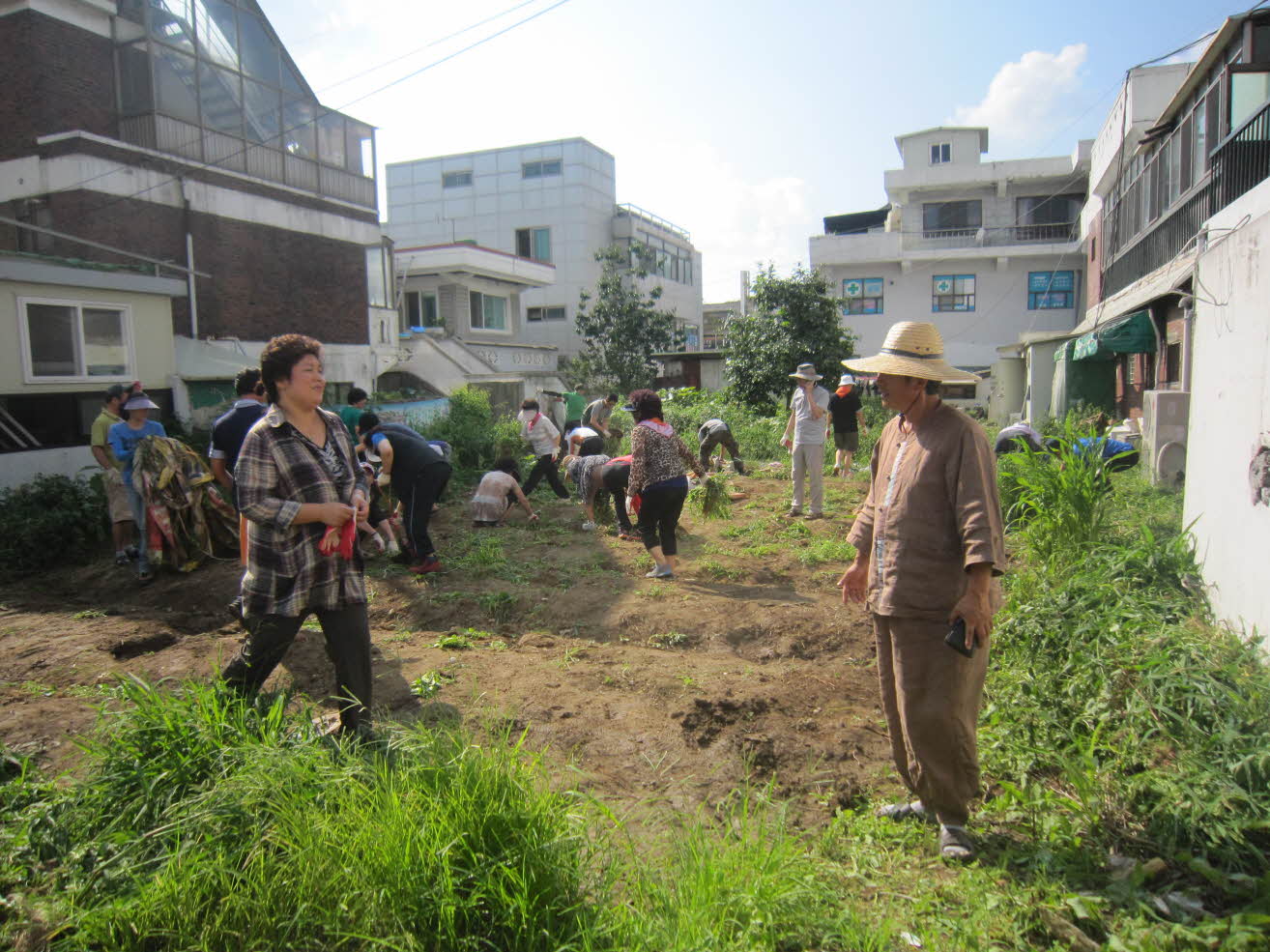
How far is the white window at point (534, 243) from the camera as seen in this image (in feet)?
120

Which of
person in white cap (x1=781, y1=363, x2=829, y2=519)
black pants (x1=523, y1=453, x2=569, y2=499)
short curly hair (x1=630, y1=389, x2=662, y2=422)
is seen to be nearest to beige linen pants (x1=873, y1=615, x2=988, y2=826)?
short curly hair (x1=630, y1=389, x2=662, y2=422)

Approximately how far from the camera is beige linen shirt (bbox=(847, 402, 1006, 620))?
2713mm

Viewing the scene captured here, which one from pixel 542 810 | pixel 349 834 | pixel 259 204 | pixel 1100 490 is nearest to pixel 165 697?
pixel 349 834

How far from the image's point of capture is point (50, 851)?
263 cm

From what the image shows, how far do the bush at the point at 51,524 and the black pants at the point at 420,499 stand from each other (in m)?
3.81

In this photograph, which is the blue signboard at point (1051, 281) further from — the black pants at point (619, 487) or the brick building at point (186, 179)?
the black pants at point (619, 487)

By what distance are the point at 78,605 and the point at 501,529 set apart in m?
3.92

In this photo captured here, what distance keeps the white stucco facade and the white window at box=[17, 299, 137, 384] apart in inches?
1031

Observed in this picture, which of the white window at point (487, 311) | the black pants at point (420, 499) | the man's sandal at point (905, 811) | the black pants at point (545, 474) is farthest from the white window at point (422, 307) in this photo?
the man's sandal at point (905, 811)

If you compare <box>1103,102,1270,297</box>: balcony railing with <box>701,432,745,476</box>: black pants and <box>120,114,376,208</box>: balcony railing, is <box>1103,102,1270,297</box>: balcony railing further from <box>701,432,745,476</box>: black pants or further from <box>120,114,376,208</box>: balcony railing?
<box>120,114,376,208</box>: balcony railing

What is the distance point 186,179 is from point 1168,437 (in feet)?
53.6

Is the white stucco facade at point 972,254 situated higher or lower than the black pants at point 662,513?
higher

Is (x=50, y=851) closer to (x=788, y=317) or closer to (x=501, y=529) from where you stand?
(x=501, y=529)

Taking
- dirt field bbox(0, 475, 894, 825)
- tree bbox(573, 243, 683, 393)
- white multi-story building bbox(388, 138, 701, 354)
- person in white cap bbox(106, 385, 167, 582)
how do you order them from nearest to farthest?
dirt field bbox(0, 475, 894, 825)
person in white cap bbox(106, 385, 167, 582)
tree bbox(573, 243, 683, 393)
white multi-story building bbox(388, 138, 701, 354)
